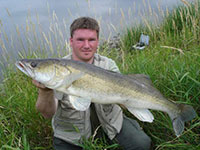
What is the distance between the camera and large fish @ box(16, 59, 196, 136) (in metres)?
1.99

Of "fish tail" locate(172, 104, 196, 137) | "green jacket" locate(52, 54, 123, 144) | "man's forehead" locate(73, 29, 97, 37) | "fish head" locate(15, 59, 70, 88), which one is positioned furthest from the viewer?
"man's forehead" locate(73, 29, 97, 37)

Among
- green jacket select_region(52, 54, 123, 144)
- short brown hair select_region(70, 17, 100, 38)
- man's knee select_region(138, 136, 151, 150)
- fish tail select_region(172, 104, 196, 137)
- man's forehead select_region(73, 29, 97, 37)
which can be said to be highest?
short brown hair select_region(70, 17, 100, 38)

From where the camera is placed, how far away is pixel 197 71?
9.82 ft

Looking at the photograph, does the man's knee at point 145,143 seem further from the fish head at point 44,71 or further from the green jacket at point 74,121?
the fish head at point 44,71

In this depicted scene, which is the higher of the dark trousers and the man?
the man

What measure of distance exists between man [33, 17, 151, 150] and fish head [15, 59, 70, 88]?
694 mm

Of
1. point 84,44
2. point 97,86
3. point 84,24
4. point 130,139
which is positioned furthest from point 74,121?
point 84,24

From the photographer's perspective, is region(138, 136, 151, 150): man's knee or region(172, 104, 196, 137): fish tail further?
region(138, 136, 151, 150): man's knee

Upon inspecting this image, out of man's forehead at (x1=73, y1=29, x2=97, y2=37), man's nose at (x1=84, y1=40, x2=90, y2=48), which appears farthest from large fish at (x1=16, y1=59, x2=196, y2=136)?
man's forehead at (x1=73, y1=29, x2=97, y2=37)

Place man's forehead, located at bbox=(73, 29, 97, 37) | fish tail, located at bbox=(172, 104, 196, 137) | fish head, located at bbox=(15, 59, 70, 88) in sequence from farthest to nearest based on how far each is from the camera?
man's forehead, located at bbox=(73, 29, 97, 37) < fish tail, located at bbox=(172, 104, 196, 137) < fish head, located at bbox=(15, 59, 70, 88)

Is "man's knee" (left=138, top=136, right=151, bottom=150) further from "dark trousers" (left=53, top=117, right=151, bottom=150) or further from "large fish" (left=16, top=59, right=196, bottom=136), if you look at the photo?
"large fish" (left=16, top=59, right=196, bottom=136)

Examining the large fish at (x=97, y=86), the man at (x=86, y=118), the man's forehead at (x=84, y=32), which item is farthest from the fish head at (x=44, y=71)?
the man's forehead at (x=84, y=32)

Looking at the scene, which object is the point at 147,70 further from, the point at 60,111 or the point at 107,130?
the point at 60,111

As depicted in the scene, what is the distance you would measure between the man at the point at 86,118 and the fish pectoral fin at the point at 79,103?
0.66m
